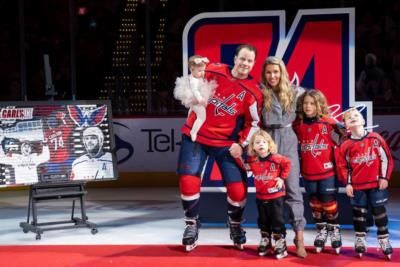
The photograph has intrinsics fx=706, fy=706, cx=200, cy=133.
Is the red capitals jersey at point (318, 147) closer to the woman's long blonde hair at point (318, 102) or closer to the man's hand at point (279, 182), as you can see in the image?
the woman's long blonde hair at point (318, 102)

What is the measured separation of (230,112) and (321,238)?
4.21 feet

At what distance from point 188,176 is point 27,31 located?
6.39 metres

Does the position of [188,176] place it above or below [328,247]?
above

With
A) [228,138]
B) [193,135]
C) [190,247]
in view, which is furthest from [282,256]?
[193,135]

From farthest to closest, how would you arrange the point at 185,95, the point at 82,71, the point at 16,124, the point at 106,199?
the point at 82,71
the point at 106,199
the point at 16,124
the point at 185,95

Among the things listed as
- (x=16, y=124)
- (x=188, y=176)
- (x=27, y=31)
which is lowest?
(x=188, y=176)

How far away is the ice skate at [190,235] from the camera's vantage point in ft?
19.3

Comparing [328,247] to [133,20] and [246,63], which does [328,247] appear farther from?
[133,20]

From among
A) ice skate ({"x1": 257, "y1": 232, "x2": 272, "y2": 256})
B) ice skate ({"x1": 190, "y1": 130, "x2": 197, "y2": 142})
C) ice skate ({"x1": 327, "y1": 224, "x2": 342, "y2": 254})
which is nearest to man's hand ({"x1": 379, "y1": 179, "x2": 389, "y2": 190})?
ice skate ({"x1": 327, "y1": 224, "x2": 342, "y2": 254})

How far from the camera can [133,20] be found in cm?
1169

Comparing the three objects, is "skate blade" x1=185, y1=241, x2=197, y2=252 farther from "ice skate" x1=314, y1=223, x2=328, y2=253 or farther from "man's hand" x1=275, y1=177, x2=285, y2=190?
"ice skate" x1=314, y1=223, x2=328, y2=253

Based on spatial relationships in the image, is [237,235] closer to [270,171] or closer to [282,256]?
[282,256]

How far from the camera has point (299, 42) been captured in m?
6.76

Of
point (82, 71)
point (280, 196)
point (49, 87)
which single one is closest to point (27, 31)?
point (82, 71)
